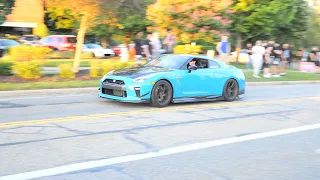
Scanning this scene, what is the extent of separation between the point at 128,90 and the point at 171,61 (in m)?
1.81

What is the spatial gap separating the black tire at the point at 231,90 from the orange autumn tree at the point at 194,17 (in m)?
13.0

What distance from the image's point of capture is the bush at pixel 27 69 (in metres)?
13.8

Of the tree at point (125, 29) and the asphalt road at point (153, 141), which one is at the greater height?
the tree at point (125, 29)

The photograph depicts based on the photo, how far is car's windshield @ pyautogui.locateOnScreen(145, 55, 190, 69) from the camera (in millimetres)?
10523

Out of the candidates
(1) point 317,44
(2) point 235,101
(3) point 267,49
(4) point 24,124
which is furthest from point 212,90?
(1) point 317,44

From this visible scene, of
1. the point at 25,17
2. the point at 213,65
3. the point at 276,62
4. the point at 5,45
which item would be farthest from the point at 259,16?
the point at 25,17

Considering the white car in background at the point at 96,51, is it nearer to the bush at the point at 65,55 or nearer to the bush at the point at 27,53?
the bush at the point at 65,55

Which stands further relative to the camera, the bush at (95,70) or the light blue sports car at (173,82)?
the bush at (95,70)

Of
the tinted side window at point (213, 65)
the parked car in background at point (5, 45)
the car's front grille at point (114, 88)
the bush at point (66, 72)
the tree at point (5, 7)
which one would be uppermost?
the tree at point (5, 7)

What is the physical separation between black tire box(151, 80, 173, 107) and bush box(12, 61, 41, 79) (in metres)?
5.91

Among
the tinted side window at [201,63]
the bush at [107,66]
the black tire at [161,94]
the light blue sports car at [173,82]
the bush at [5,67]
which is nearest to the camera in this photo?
the light blue sports car at [173,82]

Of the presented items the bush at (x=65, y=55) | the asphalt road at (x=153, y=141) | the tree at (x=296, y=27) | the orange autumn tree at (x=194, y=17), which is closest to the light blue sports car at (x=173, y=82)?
the asphalt road at (x=153, y=141)

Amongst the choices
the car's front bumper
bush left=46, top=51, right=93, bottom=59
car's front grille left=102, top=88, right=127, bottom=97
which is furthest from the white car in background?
the car's front bumper

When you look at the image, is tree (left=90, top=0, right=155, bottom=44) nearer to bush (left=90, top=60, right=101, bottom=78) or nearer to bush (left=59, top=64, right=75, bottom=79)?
bush (left=90, top=60, right=101, bottom=78)
